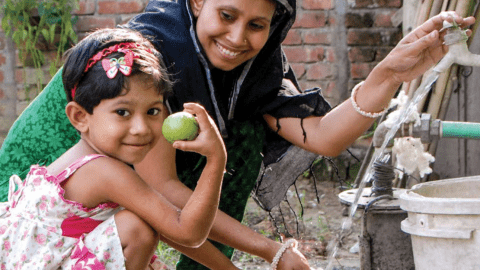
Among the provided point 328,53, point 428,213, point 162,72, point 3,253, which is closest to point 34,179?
point 3,253

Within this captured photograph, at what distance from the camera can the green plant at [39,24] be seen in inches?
167

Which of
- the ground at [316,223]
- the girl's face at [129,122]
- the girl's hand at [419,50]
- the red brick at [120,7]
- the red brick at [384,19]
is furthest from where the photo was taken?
the red brick at [120,7]

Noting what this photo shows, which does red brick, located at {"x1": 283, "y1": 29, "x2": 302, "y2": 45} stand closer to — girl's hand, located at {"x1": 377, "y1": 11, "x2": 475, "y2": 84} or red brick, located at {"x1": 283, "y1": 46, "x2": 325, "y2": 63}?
red brick, located at {"x1": 283, "y1": 46, "x2": 325, "y2": 63}

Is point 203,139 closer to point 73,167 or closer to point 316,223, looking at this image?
point 73,167

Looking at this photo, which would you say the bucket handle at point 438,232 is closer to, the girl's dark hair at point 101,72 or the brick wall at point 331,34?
the girl's dark hair at point 101,72

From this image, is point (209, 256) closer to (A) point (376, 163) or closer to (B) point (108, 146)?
(B) point (108, 146)

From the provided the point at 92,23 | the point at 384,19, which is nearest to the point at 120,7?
the point at 92,23

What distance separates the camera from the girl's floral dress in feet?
6.07

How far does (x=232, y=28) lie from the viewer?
2.08 m

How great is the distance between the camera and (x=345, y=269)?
307cm

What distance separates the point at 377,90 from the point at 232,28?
0.48 metres

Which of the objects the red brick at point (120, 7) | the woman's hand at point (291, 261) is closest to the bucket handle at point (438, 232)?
the woman's hand at point (291, 261)

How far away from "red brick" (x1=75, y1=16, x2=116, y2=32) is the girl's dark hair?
7.87ft

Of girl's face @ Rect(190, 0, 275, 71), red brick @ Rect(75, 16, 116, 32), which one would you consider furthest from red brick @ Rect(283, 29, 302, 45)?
girl's face @ Rect(190, 0, 275, 71)
